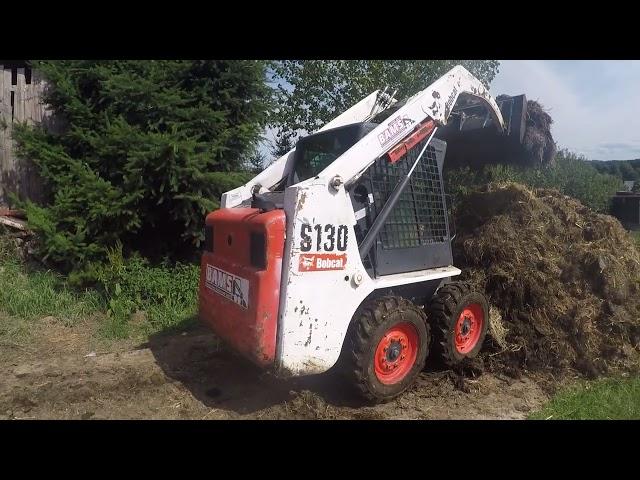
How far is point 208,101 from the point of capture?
20.1 feet

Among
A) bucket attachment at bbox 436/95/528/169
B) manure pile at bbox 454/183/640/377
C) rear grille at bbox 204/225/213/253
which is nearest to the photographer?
rear grille at bbox 204/225/213/253

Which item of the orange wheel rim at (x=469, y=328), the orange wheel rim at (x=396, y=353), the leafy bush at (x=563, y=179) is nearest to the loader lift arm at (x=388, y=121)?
the leafy bush at (x=563, y=179)

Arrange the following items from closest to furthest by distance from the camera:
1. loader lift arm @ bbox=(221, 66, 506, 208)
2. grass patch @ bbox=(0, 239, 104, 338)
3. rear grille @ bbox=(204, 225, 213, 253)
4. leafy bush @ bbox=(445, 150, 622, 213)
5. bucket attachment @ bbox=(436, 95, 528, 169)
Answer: loader lift arm @ bbox=(221, 66, 506, 208) < rear grille @ bbox=(204, 225, 213, 253) < bucket attachment @ bbox=(436, 95, 528, 169) < grass patch @ bbox=(0, 239, 104, 338) < leafy bush @ bbox=(445, 150, 622, 213)

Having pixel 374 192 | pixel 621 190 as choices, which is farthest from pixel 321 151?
pixel 621 190

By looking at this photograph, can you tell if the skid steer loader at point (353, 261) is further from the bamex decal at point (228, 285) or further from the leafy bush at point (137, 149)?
the leafy bush at point (137, 149)

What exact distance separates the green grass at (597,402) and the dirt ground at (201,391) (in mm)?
147

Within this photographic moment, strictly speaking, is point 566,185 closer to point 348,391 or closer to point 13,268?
point 348,391

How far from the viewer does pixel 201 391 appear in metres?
3.70

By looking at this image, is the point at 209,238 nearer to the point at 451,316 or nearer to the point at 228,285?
the point at 228,285

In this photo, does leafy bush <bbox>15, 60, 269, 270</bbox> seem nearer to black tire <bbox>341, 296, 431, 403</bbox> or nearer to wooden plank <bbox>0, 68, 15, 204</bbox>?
wooden plank <bbox>0, 68, 15, 204</bbox>

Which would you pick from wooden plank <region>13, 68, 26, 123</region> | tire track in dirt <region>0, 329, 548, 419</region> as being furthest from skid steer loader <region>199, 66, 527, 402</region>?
wooden plank <region>13, 68, 26, 123</region>

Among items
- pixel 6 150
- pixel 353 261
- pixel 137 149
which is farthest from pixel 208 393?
pixel 6 150

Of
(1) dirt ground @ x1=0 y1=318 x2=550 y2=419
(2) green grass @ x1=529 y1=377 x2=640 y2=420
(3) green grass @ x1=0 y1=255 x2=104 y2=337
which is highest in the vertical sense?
(3) green grass @ x1=0 y1=255 x2=104 y2=337

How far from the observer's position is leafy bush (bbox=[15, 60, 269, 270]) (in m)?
5.57
